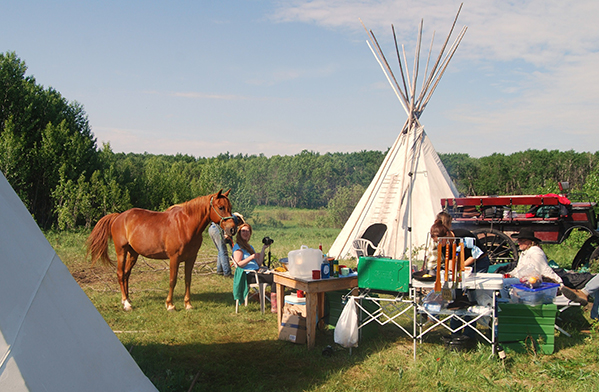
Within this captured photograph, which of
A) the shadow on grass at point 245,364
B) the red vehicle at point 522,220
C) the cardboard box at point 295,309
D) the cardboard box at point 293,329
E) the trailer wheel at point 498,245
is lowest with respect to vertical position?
the shadow on grass at point 245,364

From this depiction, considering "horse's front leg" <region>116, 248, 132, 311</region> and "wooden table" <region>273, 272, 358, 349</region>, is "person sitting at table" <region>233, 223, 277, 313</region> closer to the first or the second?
"wooden table" <region>273, 272, 358, 349</region>

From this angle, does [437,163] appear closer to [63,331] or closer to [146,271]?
[146,271]

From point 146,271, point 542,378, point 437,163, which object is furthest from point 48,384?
point 437,163

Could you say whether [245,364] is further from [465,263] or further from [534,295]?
[534,295]

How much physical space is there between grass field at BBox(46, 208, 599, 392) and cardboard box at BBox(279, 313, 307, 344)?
0.08 m

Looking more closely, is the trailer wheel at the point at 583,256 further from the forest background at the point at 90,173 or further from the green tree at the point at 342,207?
the green tree at the point at 342,207

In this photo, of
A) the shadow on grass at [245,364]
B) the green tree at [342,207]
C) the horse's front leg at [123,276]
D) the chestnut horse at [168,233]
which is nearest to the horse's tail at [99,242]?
the chestnut horse at [168,233]

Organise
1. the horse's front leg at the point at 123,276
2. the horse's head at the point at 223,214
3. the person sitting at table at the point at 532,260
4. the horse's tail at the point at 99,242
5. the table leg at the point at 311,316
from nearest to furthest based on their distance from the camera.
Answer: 1. the table leg at the point at 311,316
2. the person sitting at table at the point at 532,260
3. the horse's head at the point at 223,214
4. the horse's front leg at the point at 123,276
5. the horse's tail at the point at 99,242

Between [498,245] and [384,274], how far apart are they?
3884 mm

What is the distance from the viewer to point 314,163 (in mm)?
39906

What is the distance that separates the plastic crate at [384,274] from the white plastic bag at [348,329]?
1.03 ft

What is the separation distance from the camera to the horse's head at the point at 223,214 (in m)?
5.76

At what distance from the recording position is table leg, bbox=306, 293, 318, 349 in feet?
15.0

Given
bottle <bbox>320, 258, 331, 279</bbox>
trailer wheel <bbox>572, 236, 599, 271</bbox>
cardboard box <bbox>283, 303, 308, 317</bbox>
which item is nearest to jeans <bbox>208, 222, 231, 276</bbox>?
cardboard box <bbox>283, 303, 308, 317</bbox>
